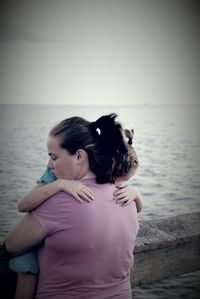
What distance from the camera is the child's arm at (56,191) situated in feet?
3.78

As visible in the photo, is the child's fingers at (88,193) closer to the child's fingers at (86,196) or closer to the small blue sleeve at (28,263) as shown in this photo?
the child's fingers at (86,196)

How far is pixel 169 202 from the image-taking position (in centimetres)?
939

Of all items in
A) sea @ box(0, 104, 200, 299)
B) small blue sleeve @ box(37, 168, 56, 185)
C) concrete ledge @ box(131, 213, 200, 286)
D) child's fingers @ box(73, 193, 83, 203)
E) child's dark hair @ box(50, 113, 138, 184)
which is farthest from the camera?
sea @ box(0, 104, 200, 299)

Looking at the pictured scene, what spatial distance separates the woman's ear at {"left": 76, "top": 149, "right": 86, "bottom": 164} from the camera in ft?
4.11

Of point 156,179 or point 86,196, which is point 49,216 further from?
point 156,179

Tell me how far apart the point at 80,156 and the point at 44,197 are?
0.20 metres

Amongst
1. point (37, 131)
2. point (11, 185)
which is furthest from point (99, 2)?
point (37, 131)

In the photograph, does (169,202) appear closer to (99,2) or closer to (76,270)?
(99,2)

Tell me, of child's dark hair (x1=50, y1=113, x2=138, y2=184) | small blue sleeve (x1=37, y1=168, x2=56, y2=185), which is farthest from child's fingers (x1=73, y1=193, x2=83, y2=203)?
small blue sleeve (x1=37, y1=168, x2=56, y2=185)

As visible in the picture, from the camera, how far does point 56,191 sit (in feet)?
3.88

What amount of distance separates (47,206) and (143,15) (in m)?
2.58

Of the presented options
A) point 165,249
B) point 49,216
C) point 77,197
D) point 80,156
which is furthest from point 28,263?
point 165,249

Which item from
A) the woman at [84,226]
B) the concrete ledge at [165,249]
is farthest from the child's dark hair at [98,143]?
the concrete ledge at [165,249]

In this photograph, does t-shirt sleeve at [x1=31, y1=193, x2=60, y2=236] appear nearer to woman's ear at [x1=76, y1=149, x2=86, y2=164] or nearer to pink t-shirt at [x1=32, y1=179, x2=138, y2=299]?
pink t-shirt at [x1=32, y1=179, x2=138, y2=299]
